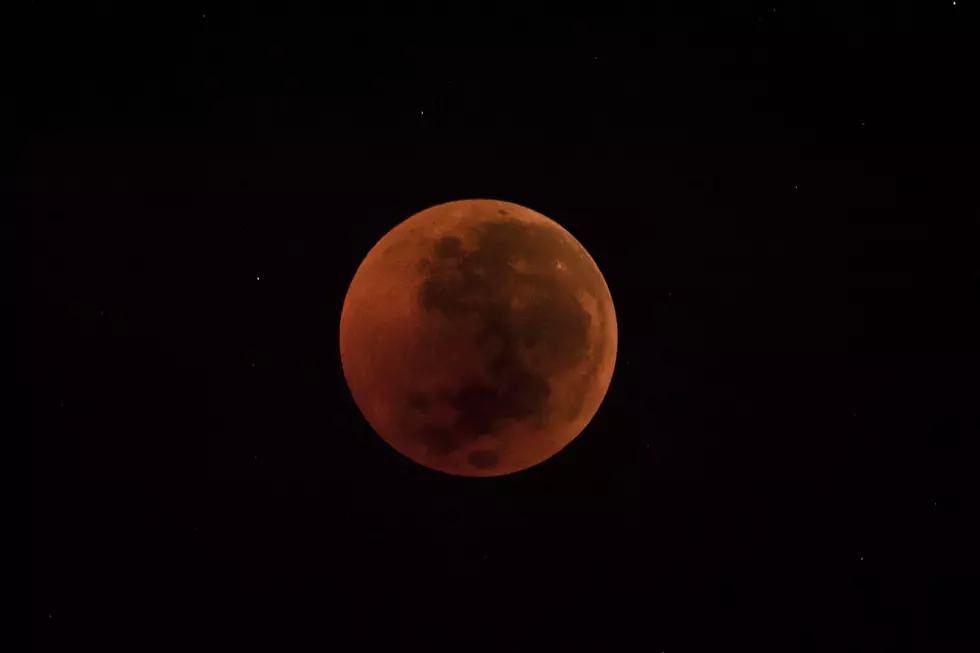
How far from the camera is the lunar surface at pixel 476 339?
3559mm

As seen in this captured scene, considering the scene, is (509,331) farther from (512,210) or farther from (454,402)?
(512,210)

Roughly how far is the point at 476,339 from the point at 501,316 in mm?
166

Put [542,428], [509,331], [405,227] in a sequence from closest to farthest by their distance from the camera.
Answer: [509,331], [542,428], [405,227]

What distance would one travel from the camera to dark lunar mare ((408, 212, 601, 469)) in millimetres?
3559

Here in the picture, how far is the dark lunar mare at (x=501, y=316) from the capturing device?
3.56 metres

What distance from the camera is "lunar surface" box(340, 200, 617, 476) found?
3.56m

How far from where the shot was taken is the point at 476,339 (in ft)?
11.6

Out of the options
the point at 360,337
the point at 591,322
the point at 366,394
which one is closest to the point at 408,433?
the point at 366,394

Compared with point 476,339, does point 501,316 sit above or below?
above

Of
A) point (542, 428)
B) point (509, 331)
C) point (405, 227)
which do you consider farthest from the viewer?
point (405, 227)

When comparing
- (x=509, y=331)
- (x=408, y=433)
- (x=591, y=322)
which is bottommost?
(x=408, y=433)

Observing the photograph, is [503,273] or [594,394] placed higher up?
[503,273]

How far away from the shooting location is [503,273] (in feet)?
11.9

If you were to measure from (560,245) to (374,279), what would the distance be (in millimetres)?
1016
